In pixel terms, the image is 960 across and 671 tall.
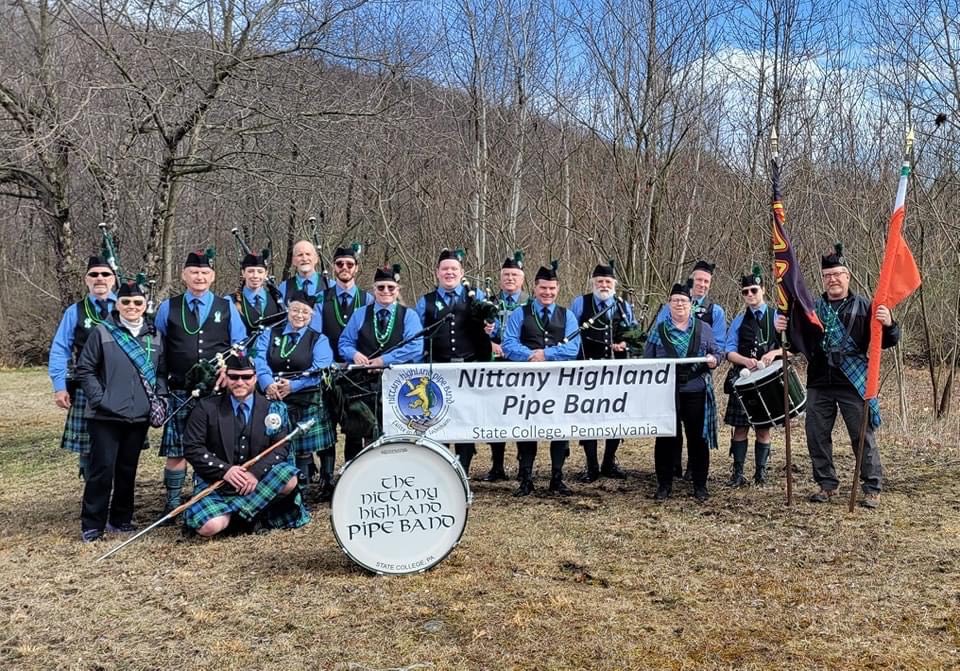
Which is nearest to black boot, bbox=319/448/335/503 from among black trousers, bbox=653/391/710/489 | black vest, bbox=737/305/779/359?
black trousers, bbox=653/391/710/489

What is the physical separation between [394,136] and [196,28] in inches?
128

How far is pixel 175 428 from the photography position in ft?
20.0

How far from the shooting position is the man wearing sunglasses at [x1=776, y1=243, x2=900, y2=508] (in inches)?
240

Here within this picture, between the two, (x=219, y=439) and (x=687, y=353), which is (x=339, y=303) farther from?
(x=687, y=353)

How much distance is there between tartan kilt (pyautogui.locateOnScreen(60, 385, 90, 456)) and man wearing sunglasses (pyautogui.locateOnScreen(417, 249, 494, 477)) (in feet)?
8.18

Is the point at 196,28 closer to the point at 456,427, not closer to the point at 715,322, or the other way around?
the point at 456,427

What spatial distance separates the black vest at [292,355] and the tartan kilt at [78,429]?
4.24 ft

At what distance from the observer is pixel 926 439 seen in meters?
8.88

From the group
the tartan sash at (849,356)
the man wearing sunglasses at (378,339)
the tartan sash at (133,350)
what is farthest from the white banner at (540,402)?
the tartan sash at (133,350)

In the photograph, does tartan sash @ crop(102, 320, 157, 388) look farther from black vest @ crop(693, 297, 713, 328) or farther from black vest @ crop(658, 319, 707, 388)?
black vest @ crop(693, 297, 713, 328)

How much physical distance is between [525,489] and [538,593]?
2.32m

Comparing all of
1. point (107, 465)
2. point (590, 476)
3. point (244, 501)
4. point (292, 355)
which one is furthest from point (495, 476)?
point (107, 465)

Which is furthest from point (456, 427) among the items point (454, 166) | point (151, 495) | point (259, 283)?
point (454, 166)

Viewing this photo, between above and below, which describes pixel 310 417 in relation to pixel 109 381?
below
